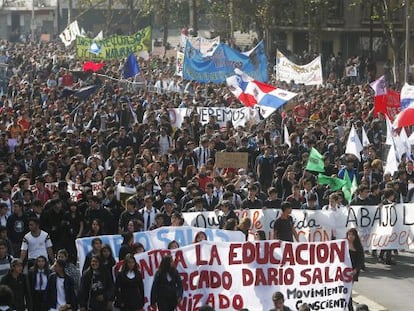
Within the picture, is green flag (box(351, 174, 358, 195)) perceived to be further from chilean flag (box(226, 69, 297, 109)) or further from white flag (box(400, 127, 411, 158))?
chilean flag (box(226, 69, 297, 109))

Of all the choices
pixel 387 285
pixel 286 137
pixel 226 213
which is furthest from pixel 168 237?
pixel 286 137

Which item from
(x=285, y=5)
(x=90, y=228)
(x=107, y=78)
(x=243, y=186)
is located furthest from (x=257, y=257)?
(x=285, y=5)

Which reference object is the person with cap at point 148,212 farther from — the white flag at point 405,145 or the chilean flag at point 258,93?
the chilean flag at point 258,93

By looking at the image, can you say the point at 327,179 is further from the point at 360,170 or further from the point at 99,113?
the point at 99,113

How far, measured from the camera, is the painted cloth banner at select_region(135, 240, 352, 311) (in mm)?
13211

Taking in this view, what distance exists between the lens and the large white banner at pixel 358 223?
54.3 ft

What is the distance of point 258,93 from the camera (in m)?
24.4

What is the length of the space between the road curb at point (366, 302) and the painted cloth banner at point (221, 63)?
1542cm

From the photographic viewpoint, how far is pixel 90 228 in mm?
14734

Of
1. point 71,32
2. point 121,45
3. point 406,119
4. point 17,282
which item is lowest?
point 17,282

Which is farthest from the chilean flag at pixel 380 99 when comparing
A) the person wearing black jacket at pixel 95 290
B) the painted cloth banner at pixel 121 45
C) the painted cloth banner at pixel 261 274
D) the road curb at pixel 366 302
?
the painted cloth banner at pixel 121 45

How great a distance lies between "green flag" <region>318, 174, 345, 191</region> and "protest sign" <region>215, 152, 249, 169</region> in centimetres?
161

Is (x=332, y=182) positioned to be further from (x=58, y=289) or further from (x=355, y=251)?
(x=58, y=289)

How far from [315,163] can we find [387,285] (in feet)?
13.2
